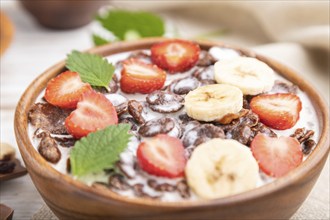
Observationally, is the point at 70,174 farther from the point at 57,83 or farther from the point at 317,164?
the point at 317,164

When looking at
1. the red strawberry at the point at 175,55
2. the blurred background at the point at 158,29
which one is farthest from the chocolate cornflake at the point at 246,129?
the blurred background at the point at 158,29

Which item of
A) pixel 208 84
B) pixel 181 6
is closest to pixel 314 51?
pixel 181 6

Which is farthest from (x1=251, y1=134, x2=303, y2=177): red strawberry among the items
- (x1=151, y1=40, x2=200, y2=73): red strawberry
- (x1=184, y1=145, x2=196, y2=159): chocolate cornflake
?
(x1=151, y1=40, x2=200, y2=73): red strawberry

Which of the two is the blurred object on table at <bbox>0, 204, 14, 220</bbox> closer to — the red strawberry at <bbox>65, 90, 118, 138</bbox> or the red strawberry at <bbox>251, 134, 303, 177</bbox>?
the red strawberry at <bbox>65, 90, 118, 138</bbox>

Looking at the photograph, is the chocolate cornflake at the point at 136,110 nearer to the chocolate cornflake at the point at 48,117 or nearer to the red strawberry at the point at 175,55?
the chocolate cornflake at the point at 48,117

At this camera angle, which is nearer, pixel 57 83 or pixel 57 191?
pixel 57 191

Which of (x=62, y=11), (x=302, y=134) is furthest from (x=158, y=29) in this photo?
(x=302, y=134)
